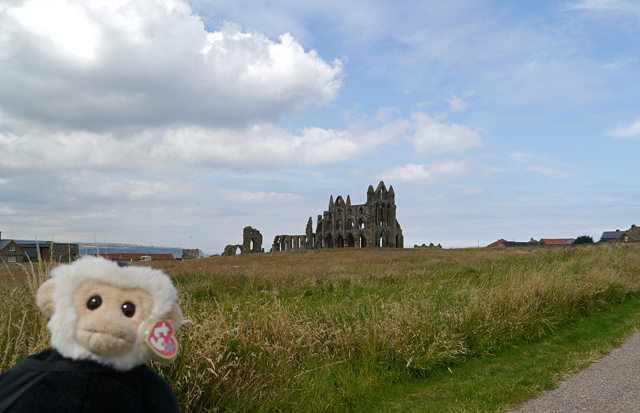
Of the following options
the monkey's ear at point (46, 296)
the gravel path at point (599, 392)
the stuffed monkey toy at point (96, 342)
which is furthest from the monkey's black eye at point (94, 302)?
the gravel path at point (599, 392)

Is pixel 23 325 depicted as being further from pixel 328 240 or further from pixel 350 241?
pixel 328 240

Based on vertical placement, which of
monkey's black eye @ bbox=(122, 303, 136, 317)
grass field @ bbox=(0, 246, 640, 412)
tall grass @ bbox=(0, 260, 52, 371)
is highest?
monkey's black eye @ bbox=(122, 303, 136, 317)

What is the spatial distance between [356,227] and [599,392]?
2293 inches

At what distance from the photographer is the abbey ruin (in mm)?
62219

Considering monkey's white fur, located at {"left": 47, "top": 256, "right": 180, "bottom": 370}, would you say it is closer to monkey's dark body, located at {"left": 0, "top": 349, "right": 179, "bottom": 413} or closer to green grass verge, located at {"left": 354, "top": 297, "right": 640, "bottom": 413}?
monkey's dark body, located at {"left": 0, "top": 349, "right": 179, "bottom": 413}

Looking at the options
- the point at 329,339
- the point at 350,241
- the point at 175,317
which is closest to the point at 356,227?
the point at 350,241

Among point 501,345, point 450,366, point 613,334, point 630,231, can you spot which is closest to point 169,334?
point 450,366

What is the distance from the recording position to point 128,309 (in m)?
2.24

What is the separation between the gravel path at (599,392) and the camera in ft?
16.1

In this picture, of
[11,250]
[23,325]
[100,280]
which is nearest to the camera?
[100,280]

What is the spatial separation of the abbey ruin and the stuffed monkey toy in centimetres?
5886

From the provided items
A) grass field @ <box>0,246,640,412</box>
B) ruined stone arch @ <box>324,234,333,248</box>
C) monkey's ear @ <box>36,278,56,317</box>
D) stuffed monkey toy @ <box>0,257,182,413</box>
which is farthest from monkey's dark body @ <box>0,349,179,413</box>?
ruined stone arch @ <box>324,234,333,248</box>

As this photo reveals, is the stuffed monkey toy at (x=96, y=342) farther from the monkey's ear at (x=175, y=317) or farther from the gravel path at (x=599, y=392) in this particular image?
the gravel path at (x=599, y=392)

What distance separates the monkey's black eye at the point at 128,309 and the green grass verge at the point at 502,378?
3.88 m
